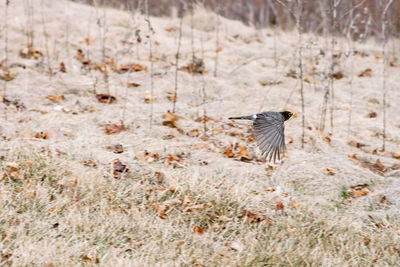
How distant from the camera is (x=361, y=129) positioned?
16.8 feet

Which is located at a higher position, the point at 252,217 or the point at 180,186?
the point at 180,186

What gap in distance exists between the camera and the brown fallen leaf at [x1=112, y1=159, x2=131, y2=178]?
3.42m

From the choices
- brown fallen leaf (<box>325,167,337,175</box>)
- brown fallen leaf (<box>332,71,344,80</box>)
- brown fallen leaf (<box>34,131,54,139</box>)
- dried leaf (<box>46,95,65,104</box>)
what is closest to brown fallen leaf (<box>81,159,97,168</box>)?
brown fallen leaf (<box>34,131,54,139</box>)

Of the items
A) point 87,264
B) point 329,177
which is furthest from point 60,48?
point 87,264

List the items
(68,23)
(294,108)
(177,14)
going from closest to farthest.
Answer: (294,108) → (68,23) → (177,14)

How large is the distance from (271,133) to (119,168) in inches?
40.1

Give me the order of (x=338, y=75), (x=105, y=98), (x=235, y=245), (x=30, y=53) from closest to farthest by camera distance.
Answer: (x=235, y=245) → (x=105, y=98) → (x=30, y=53) → (x=338, y=75)

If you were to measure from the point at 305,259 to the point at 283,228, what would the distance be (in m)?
0.34

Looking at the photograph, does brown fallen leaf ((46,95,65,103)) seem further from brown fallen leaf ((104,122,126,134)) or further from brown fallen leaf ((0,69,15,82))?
brown fallen leaf ((104,122,126,134))

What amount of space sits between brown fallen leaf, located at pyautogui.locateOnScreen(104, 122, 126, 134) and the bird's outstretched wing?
4.36 ft

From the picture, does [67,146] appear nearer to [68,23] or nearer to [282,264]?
[282,264]

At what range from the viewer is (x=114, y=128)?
4.34m

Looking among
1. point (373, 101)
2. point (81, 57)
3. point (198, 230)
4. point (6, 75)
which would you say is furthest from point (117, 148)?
point (373, 101)

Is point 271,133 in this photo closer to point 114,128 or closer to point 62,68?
point 114,128
